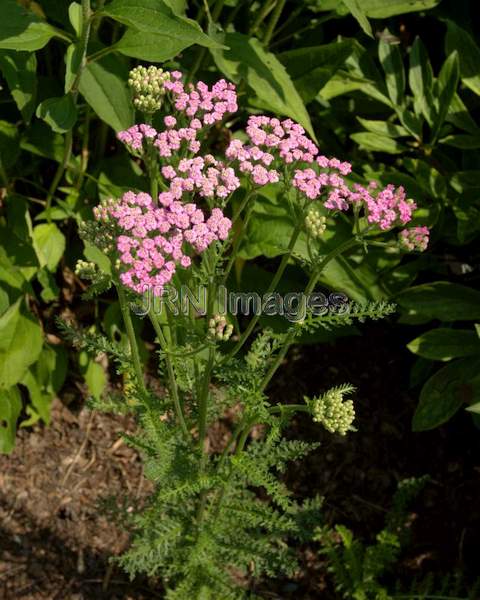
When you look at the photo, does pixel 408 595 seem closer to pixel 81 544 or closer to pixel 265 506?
pixel 265 506

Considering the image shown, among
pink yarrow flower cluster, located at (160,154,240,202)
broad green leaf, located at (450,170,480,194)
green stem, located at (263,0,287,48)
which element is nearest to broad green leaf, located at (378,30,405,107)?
broad green leaf, located at (450,170,480,194)

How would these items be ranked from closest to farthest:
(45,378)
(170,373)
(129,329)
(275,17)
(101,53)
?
(129,329)
(170,373)
(101,53)
(275,17)
(45,378)

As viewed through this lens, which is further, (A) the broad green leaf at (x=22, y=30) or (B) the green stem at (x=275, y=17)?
(B) the green stem at (x=275, y=17)

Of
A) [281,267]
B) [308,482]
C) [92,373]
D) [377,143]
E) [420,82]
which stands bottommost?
[308,482]

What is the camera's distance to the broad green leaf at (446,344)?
234 cm

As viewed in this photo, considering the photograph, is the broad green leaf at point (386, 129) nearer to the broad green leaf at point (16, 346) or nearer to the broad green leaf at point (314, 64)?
the broad green leaf at point (314, 64)

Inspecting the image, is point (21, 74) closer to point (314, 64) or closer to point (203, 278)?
point (314, 64)

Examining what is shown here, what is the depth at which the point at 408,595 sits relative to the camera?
2.31m

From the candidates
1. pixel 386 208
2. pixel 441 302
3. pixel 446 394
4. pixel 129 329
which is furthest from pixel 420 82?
pixel 129 329

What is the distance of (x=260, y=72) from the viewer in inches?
81.8

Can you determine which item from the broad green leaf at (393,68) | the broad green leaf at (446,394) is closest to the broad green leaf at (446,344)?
the broad green leaf at (446,394)

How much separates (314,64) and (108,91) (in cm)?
61

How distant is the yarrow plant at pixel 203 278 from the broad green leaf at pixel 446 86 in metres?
0.75

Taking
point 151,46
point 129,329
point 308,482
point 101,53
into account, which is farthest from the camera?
point 308,482
